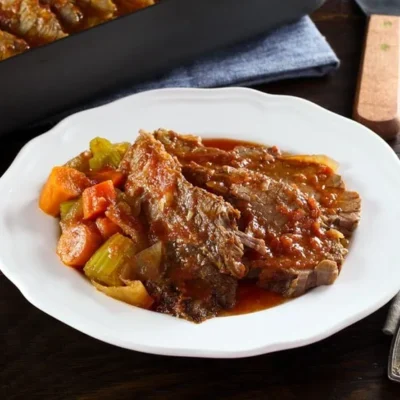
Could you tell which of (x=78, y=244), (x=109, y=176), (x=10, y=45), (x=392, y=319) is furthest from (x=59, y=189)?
(x=392, y=319)

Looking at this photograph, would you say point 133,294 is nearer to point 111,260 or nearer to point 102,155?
point 111,260

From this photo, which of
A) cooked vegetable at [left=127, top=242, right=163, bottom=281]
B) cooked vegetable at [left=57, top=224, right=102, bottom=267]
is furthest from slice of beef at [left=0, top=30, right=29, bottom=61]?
cooked vegetable at [left=127, top=242, right=163, bottom=281]

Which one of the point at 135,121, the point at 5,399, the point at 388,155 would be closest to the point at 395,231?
the point at 388,155

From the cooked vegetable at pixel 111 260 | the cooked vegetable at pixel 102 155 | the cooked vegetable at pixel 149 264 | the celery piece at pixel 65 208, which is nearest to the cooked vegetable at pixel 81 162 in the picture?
the cooked vegetable at pixel 102 155

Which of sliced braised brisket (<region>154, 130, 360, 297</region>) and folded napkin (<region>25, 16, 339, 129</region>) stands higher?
sliced braised brisket (<region>154, 130, 360, 297</region>)

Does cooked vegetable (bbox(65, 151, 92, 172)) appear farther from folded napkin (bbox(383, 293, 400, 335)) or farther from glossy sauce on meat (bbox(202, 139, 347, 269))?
folded napkin (bbox(383, 293, 400, 335))

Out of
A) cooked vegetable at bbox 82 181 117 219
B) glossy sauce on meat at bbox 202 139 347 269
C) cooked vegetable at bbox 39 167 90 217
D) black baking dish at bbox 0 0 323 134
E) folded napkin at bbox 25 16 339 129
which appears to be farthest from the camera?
folded napkin at bbox 25 16 339 129
